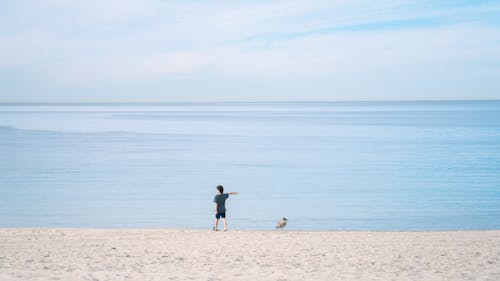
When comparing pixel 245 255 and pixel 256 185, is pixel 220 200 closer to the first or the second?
pixel 245 255

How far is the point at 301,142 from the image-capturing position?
5994 centimetres

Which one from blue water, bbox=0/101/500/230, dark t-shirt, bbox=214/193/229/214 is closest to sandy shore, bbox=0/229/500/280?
dark t-shirt, bbox=214/193/229/214

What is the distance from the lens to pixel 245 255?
12820mm

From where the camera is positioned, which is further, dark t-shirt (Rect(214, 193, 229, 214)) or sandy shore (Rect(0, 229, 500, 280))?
dark t-shirt (Rect(214, 193, 229, 214))

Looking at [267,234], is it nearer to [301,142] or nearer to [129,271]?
[129,271]

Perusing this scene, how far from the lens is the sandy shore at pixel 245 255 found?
1080 centimetres

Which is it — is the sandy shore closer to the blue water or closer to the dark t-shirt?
the dark t-shirt

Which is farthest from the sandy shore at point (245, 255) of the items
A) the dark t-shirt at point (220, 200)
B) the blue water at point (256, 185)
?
the blue water at point (256, 185)

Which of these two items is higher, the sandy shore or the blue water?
the blue water

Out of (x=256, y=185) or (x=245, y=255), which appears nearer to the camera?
(x=245, y=255)

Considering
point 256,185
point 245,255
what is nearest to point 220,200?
point 245,255

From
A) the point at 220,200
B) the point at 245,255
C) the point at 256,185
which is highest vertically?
the point at 256,185

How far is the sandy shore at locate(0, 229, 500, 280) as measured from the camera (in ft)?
35.4

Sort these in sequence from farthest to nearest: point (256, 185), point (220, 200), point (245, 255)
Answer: point (256, 185) < point (220, 200) < point (245, 255)
